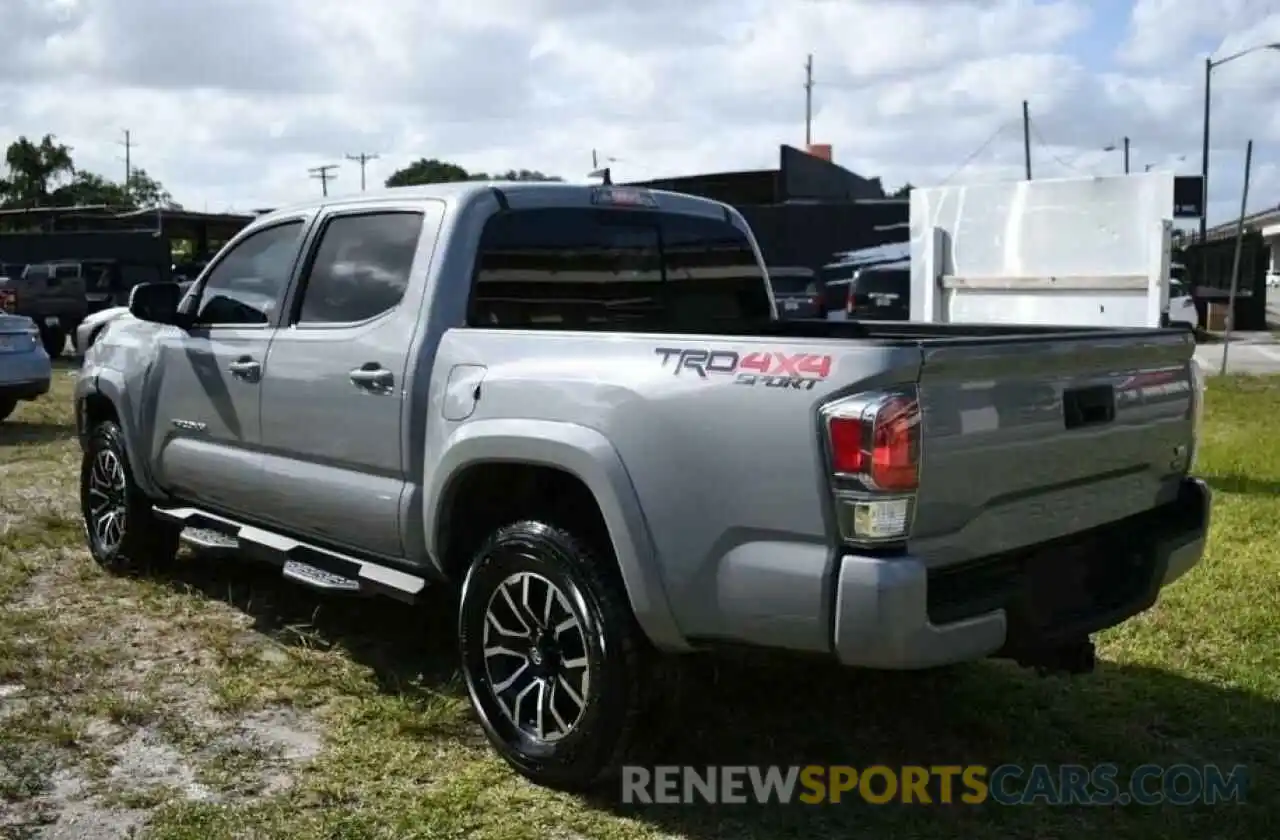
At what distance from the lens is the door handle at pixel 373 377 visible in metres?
4.33

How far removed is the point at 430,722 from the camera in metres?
4.42

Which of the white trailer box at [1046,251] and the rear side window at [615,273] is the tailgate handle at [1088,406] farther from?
the white trailer box at [1046,251]

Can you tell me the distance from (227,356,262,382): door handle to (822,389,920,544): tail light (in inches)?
107

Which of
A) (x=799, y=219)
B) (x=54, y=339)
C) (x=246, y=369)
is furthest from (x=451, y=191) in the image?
(x=799, y=219)

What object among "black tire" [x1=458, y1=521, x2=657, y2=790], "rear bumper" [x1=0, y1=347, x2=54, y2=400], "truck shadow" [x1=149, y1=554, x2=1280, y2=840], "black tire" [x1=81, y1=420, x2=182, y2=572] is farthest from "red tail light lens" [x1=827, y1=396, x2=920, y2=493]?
"rear bumper" [x1=0, y1=347, x2=54, y2=400]

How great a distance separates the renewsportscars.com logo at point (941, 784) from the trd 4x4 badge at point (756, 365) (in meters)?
1.29

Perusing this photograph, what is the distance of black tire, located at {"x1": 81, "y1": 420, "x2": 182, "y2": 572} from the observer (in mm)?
6148

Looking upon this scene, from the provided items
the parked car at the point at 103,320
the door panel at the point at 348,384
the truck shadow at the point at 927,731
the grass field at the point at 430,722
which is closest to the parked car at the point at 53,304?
the parked car at the point at 103,320

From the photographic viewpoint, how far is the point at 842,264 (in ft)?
101

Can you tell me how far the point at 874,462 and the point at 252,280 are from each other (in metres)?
3.21

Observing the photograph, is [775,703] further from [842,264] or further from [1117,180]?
[842,264]

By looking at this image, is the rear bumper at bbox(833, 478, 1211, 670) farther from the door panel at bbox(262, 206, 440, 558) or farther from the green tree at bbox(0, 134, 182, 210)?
the green tree at bbox(0, 134, 182, 210)

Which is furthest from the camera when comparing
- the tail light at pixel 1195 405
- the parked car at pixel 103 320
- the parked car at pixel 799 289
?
the parked car at pixel 799 289

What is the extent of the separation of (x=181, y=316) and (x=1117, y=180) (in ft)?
19.7
